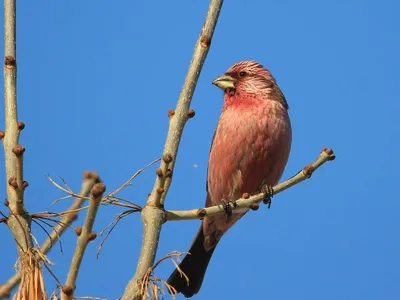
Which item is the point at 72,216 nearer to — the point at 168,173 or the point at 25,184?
the point at 25,184

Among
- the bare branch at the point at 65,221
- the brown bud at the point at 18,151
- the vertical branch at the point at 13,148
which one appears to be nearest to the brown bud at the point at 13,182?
the vertical branch at the point at 13,148

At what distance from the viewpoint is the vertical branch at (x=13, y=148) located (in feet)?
11.4

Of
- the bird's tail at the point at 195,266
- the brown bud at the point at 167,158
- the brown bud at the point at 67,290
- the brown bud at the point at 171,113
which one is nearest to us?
the brown bud at the point at 67,290

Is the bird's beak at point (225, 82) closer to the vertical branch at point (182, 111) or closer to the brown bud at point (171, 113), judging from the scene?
the vertical branch at point (182, 111)

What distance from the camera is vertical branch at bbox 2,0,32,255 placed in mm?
3479

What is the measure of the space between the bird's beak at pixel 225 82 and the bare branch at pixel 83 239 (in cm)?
549

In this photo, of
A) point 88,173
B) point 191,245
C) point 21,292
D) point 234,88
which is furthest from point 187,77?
point 191,245

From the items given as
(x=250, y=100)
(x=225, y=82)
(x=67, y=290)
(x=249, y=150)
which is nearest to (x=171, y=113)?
(x=67, y=290)

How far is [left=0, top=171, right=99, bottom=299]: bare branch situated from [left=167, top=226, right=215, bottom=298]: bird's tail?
4.02m

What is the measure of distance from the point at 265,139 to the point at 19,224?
4.39 meters

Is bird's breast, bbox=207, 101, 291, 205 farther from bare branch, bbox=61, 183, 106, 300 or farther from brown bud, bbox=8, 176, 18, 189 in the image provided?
bare branch, bbox=61, 183, 106, 300

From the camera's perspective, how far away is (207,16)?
4625mm

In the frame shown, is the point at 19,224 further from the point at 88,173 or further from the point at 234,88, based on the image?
the point at 234,88

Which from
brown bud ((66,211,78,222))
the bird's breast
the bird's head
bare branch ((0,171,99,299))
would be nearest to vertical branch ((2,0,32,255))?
bare branch ((0,171,99,299))
